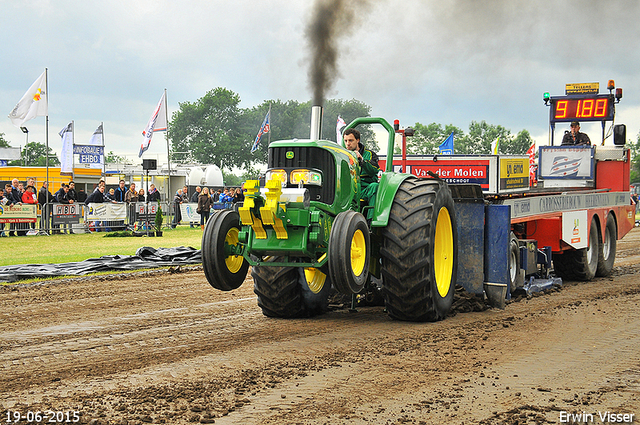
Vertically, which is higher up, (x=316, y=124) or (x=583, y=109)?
(x=583, y=109)

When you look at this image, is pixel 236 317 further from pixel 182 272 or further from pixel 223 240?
pixel 182 272

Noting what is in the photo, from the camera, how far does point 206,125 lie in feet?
271

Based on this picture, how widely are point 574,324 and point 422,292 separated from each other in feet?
5.85

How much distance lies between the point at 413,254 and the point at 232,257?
1.83 m

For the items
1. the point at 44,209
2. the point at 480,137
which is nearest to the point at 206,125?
the point at 480,137

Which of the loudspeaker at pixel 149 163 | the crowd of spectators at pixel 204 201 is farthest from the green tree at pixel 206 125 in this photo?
the loudspeaker at pixel 149 163

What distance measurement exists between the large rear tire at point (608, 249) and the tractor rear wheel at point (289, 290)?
6.58 meters

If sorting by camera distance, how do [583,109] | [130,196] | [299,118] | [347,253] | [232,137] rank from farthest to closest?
[232,137] < [299,118] < [130,196] < [583,109] < [347,253]

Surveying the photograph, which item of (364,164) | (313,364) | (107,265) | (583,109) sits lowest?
(313,364)

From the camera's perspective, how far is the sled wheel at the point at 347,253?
19.0ft

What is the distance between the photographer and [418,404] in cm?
432

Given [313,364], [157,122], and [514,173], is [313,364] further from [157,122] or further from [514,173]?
[157,122]

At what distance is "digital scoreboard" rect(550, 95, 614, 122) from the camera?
13.9 meters

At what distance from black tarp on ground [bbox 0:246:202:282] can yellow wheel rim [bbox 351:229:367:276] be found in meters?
7.02
